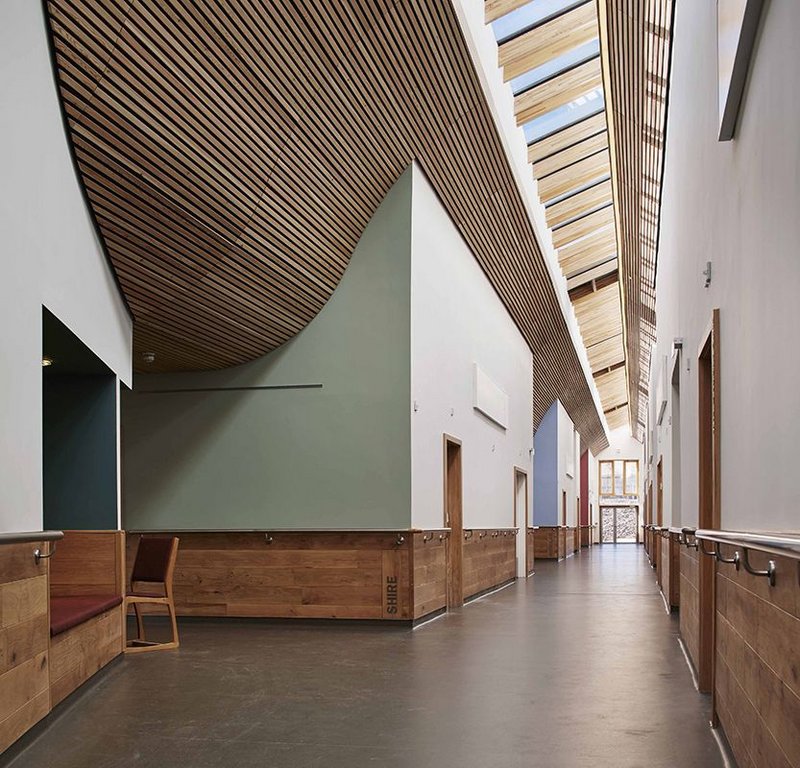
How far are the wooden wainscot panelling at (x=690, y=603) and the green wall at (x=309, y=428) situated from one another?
227 cm

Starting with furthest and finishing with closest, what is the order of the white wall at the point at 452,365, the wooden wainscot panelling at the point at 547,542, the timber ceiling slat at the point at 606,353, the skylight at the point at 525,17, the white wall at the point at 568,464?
the timber ceiling slat at the point at 606,353 < the white wall at the point at 568,464 < the wooden wainscot panelling at the point at 547,542 < the skylight at the point at 525,17 < the white wall at the point at 452,365

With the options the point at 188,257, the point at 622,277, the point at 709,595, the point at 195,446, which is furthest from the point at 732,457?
the point at 622,277

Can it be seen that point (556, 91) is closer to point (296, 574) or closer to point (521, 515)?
point (296, 574)

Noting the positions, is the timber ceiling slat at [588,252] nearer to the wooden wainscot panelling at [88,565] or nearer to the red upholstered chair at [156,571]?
the red upholstered chair at [156,571]

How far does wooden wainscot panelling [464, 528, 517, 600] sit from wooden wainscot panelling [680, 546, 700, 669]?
4.00 metres

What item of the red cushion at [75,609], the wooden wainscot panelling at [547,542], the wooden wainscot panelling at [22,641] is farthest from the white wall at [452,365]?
the wooden wainscot panelling at [547,542]

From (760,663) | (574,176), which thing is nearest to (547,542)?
(574,176)

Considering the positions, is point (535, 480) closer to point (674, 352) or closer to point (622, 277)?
point (622, 277)

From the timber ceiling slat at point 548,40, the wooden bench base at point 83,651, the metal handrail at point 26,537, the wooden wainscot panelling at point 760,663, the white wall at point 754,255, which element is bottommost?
the wooden bench base at point 83,651

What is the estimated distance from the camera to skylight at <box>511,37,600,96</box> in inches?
400

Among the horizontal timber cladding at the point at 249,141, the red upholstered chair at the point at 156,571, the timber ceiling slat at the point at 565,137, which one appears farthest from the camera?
the timber ceiling slat at the point at 565,137

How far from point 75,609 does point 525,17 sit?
21.7 ft

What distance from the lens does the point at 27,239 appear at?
422 centimetres

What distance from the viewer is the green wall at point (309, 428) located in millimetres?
8406
